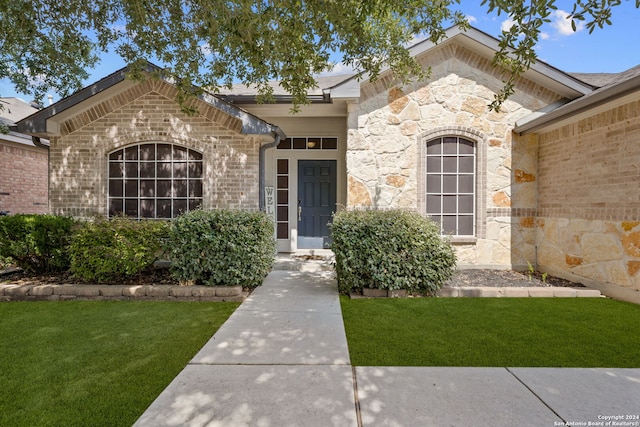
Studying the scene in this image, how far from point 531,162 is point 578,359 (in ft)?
17.1

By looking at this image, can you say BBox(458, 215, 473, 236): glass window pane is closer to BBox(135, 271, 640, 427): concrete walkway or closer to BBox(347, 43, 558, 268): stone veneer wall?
BBox(347, 43, 558, 268): stone veneer wall

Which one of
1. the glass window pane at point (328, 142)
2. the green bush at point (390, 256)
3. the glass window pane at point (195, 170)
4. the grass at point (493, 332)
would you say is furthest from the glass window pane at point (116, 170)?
the grass at point (493, 332)

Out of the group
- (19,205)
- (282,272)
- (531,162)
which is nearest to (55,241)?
(282,272)

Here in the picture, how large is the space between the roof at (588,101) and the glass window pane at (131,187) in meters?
8.20

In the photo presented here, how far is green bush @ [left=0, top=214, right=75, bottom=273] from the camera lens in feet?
20.2

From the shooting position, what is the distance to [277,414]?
2.48 m

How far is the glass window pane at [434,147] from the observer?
7.61 m

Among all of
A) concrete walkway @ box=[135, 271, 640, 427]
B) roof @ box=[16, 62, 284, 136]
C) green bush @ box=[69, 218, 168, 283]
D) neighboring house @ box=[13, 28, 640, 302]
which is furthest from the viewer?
neighboring house @ box=[13, 28, 640, 302]

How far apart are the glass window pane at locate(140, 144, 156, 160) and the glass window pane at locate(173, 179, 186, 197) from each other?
74 centimetres

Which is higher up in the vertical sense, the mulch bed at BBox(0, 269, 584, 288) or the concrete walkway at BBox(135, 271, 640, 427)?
the mulch bed at BBox(0, 269, 584, 288)

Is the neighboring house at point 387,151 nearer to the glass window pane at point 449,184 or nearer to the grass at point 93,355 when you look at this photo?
the glass window pane at point 449,184

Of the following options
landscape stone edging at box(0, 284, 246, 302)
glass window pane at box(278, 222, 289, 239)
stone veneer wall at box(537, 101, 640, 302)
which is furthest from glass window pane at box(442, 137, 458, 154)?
landscape stone edging at box(0, 284, 246, 302)

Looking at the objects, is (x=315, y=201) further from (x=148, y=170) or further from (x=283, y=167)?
(x=148, y=170)

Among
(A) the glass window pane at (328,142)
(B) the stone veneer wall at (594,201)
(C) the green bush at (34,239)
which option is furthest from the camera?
(A) the glass window pane at (328,142)
